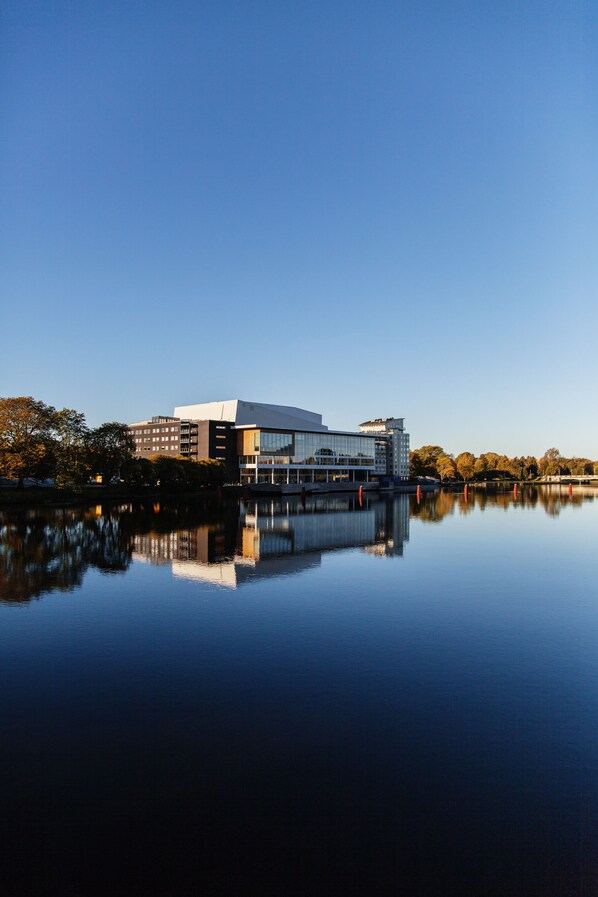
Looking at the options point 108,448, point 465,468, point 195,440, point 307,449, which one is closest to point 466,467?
point 465,468

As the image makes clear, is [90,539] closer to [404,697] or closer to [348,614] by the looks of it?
[348,614]

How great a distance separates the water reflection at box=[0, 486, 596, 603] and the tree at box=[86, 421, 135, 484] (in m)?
13.8

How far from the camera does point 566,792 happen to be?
7.55m

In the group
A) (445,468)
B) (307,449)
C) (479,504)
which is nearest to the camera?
(479,504)

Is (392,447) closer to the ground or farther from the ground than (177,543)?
farther from the ground

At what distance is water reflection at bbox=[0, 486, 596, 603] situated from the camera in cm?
2312

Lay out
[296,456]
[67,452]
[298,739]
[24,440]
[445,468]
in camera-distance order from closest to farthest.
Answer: [298,739], [24,440], [67,452], [296,456], [445,468]

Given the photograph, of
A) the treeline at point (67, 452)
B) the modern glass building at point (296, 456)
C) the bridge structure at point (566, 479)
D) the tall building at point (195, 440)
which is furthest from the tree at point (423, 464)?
the treeline at point (67, 452)

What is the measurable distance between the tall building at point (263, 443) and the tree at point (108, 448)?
127 feet

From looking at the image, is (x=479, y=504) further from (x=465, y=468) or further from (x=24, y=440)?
(x=465, y=468)

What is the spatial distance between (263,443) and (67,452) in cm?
5250

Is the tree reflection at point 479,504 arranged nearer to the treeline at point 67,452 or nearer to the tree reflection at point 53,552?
the tree reflection at point 53,552

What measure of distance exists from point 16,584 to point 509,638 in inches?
671

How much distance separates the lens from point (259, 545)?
32500mm
